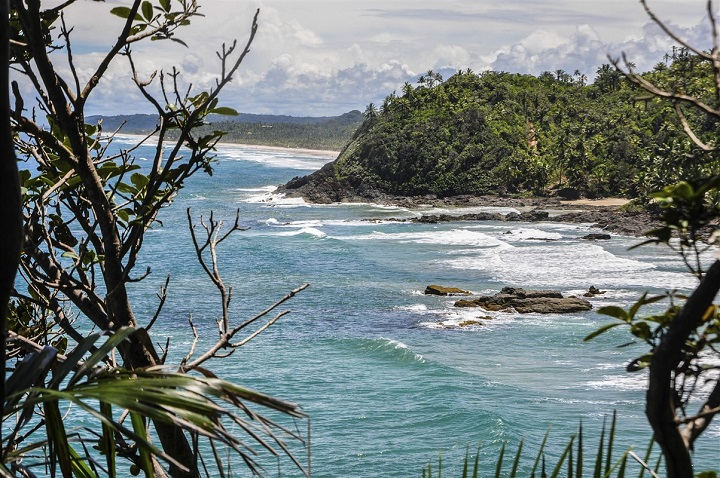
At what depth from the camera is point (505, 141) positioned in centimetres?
7019

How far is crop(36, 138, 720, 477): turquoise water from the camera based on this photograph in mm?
17062

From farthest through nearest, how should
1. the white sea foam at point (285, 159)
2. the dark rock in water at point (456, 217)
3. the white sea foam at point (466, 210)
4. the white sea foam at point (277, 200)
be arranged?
the white sea foam at point (285, 159)
the white sea foam at point (277, 200)
the white sea foam at point (466, 210)
the dark rock in water at point (456, 217)

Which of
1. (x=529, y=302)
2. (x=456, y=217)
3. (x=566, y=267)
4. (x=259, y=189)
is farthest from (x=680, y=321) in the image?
(x=259, y=189)

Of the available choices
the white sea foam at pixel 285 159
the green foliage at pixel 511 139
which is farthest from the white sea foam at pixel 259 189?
the white sea foam at pixel 285 159

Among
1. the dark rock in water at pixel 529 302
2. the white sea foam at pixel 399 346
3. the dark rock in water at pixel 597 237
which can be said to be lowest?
the white sea foam at pixel 399 346

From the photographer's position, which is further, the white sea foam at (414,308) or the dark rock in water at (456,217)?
the dark rock in water at (456,217)

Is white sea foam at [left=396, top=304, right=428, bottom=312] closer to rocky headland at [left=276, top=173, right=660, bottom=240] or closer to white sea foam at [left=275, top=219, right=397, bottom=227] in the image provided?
rocky headland at [left=276, top=173, right=660, bottom=240]

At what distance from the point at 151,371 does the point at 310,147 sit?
589 ft

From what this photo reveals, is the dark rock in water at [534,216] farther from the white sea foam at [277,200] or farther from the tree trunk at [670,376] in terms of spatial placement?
the tree trunk at [670,376]

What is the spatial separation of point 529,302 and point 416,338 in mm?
5056

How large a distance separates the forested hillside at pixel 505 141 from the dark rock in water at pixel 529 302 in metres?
27.4

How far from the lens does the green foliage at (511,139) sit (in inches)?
2464

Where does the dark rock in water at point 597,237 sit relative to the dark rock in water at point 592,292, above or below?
above

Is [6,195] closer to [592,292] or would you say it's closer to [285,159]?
[592,292]
